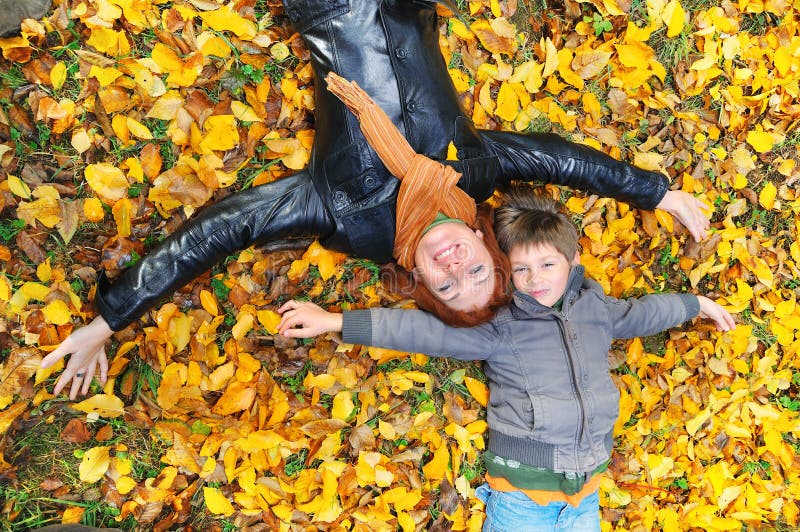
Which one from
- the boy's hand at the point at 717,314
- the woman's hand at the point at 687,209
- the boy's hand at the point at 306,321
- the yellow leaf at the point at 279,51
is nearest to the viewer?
the boy's hand at the point at 306,321

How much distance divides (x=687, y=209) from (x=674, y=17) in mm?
1104

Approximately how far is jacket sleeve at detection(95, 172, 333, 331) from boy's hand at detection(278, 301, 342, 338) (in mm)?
370

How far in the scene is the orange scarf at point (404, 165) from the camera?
2217mm

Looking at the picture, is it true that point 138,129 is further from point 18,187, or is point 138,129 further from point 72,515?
point 72,515

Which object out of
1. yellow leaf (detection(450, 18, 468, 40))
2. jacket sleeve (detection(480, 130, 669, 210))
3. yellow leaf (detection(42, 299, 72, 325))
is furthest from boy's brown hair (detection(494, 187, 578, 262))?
yellow leaf (detection(42, 299, 72, 325))

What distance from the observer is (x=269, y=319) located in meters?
2.50

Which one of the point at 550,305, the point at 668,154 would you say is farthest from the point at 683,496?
the point at 668,154

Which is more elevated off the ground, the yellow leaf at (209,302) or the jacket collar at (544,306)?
the yellow leaf at (209,302)

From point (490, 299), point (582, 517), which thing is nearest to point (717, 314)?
point (582, 517)

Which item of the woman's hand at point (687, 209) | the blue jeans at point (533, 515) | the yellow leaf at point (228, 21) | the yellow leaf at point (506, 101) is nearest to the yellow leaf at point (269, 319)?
the yellow leaf at point (228, 21)

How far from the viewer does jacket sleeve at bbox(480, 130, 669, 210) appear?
8.34ft

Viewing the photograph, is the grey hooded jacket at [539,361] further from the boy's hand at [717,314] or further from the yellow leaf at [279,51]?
the yellow leaf at [279,51]

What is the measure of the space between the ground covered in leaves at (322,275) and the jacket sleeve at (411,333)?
264mm

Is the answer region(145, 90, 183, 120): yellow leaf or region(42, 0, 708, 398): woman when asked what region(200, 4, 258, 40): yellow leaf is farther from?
region(145, 90, 183, 120): yellow leaf
